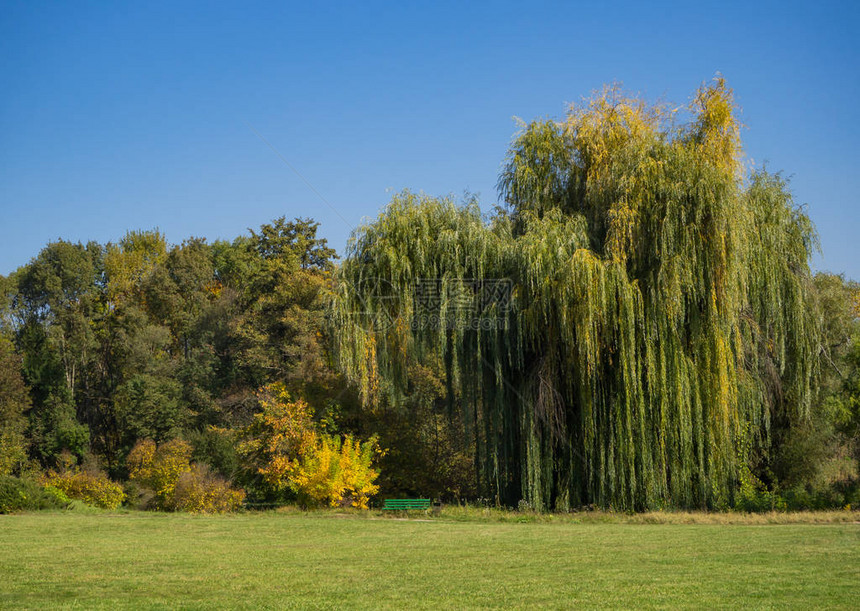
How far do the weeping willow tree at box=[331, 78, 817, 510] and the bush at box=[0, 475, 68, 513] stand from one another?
10.8 meters

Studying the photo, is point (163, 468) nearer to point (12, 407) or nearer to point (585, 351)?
point (12, 407)

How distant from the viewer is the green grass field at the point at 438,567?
8.46m

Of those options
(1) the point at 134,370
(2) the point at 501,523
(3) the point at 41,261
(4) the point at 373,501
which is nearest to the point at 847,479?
(2) the point at 501,523

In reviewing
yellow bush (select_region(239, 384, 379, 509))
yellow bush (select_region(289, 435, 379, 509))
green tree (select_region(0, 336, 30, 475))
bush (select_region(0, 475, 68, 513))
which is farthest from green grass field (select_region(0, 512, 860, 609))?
green tree (select_region(0, 336, 30, 475))

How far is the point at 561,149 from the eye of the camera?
2167cm

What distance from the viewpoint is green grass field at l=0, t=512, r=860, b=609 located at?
8461 mm

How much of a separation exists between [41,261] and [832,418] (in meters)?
41.6

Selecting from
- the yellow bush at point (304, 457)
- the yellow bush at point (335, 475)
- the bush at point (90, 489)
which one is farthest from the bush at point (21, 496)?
the yellow bush at point (335, 475)

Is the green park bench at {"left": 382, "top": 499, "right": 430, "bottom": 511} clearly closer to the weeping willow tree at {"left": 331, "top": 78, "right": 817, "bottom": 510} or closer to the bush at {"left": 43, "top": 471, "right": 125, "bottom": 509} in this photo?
the weeping willow tree at {"left": 331, "top": 78, "right": 817, "bottom": 510}

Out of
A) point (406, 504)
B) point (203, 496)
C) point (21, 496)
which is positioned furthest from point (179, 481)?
point (406, 504)

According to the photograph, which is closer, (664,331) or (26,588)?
(26,588)

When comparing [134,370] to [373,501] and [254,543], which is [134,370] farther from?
[254,543]

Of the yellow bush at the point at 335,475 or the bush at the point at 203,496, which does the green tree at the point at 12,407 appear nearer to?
the bush at the point at 203,496

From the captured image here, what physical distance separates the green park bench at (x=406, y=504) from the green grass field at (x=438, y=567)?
14.8ft
